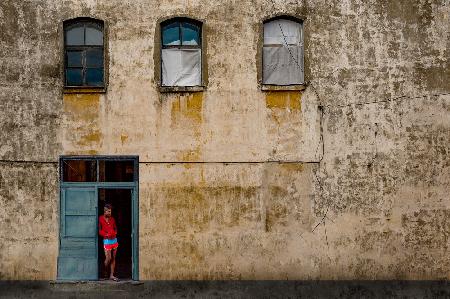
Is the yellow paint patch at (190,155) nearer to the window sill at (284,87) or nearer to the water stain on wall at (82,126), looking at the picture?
the water stain on wall at (82,126)

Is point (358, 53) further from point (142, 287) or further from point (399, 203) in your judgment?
point (142, 287)

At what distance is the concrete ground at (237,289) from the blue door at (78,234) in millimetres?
343

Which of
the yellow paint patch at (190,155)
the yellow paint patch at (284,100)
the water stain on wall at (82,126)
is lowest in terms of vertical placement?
the yellow paint patch at (190,155)

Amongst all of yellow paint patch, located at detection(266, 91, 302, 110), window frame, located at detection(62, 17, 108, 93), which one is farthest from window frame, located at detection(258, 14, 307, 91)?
Result: window frame, located at detection(62, 17, 108, 93)

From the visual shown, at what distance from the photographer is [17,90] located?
13805 millimetres

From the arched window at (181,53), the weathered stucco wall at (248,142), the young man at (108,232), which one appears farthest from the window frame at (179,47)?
the young man at (108,232)

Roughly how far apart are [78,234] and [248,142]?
448cm

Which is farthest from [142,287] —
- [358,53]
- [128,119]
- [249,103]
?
[358,53]

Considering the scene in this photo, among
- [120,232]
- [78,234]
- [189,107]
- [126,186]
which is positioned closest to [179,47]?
[189,107]

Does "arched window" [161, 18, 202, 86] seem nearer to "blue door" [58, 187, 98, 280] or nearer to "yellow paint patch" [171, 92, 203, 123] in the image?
"yellow paint patch" [171, 92, 203, 123]

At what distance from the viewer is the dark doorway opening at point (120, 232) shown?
47.6 ft

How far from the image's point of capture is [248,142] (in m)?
13.8

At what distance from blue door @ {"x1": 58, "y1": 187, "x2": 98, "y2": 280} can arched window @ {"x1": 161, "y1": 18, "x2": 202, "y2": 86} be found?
10.7 ft

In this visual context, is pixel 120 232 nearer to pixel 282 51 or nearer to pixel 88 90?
pixel 88 90
